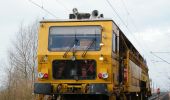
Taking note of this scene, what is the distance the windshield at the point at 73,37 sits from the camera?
14938 mm

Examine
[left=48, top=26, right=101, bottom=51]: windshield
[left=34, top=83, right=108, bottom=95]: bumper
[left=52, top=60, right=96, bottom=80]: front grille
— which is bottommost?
[left=34, top=83, right=108, bottom=95]: bumper

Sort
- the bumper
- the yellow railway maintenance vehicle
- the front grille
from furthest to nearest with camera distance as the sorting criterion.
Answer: the front grille
the yellow railway maintenance vehicle
the bumper

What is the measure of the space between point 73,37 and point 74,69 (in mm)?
1061

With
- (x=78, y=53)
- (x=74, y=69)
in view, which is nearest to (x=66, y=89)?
(x=74, y=69)

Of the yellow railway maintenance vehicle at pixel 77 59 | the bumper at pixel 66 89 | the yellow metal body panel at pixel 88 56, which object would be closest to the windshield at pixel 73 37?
the yellow railway maintenance vehicle at pixel 77 59

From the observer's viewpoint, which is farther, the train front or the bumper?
the train front

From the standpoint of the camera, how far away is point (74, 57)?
14.8 metres

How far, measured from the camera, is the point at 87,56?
14.8 m

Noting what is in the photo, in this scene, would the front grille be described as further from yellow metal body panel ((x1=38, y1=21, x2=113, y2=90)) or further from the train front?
yellow metal body panel ((x1=38, y1=21, x2=113, y2=90))

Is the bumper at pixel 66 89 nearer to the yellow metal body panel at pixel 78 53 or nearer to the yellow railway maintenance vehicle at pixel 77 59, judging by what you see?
the yellow railway maintenance vehicle at pixel 77 59

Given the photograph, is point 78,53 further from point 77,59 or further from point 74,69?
point 74,69

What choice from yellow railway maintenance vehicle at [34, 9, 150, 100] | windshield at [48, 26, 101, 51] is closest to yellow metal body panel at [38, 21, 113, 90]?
yellow railway maintenance vehicle at [34, 9, 150, 100]

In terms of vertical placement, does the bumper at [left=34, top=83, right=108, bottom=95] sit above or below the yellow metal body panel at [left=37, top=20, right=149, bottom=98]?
below

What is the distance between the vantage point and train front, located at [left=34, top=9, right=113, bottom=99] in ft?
48.1
